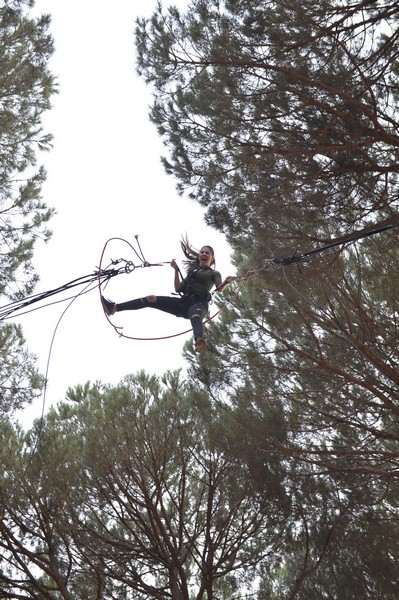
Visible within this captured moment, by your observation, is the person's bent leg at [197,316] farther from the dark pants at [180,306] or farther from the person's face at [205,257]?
the person's face at [205,257]

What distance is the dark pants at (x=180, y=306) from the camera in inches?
A: 214

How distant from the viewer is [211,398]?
9.04 m

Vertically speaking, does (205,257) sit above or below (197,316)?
above

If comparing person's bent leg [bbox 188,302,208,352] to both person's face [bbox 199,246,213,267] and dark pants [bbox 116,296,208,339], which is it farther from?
person's face [bbox 199,246,213,267]

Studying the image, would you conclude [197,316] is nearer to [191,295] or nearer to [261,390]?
[191,295]

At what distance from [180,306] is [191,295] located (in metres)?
0.14

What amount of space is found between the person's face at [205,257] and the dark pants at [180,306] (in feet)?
0.93

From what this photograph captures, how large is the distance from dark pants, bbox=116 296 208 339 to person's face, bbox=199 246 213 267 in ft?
0.93

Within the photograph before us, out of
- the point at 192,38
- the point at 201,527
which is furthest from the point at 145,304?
the point at 201,527

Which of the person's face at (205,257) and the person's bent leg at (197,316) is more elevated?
the person's face at (205,257)

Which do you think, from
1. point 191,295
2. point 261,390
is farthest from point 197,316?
point 261,390

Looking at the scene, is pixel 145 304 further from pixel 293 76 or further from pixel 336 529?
pixel 336 529

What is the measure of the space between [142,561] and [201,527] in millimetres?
803

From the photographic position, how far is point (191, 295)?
549cm
